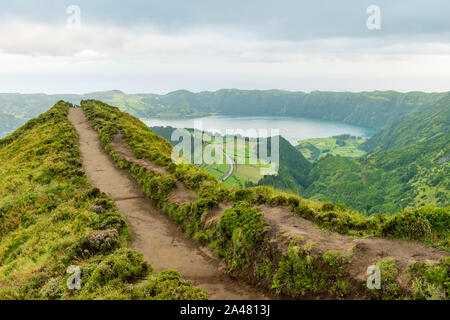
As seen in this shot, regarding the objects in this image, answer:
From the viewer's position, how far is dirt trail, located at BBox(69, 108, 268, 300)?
429 inches

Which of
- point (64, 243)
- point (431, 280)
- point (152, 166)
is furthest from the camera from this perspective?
point (152, 166)

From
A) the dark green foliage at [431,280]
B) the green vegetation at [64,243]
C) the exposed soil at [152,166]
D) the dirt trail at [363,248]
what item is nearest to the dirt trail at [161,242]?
the green vegetation at [64,243]

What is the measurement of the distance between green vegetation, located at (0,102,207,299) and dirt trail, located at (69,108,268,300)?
4.00ft

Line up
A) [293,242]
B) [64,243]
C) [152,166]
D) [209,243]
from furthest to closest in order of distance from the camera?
[152,166], [209,243], [64,243], [293,242]

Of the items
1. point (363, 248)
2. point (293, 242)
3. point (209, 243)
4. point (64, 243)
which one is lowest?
point (209, 243)

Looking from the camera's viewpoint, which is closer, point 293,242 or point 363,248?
point 363,248

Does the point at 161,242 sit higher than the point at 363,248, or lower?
lower

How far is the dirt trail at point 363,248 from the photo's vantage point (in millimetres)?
8578

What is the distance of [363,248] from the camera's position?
943cm

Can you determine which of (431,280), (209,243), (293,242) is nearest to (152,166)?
(209,243)

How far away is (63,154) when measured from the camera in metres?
27.6

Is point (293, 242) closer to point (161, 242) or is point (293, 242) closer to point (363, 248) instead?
point (363, 248)

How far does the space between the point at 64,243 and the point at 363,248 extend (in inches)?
496

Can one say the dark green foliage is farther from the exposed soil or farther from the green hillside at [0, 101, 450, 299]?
the exposed soil
